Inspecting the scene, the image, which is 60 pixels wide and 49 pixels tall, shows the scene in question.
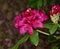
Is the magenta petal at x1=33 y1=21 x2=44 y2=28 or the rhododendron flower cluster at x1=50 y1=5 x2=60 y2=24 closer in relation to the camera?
the magenta petal at x1=33 y1=21 x2=44 y2=28

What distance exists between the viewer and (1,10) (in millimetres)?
3553

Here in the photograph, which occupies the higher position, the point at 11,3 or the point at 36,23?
the point at 36,23

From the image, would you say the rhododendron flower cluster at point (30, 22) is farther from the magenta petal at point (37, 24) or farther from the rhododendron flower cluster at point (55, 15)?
the rhododendron flower cluster at point (55, 15)

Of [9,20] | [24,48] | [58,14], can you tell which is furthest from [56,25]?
[9,20]

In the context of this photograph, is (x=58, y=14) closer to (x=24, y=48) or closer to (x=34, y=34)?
(x=34, y=34)

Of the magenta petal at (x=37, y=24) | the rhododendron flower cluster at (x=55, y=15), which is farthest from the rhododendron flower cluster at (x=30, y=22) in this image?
the rhododendron flower cluster at (x=55, y=15)

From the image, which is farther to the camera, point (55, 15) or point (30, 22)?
point (55, 15)

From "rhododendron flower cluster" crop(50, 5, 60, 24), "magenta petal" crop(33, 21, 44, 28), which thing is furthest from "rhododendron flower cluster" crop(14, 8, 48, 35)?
"rhododendron flower cluster" crop(50, 5, 60, 24)

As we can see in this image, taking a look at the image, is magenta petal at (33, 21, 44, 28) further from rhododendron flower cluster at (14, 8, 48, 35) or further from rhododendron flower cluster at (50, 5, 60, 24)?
rhododendron flower cluster at (50, 5, 60, 24)

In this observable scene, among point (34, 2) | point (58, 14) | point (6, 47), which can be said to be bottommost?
point (6, 47)

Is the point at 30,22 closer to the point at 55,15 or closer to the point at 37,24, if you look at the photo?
the point at 37,24

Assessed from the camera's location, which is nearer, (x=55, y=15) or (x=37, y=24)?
(x=37, y=24)

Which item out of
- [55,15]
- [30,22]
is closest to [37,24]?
[30,22]

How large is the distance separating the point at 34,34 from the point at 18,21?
0.15m
